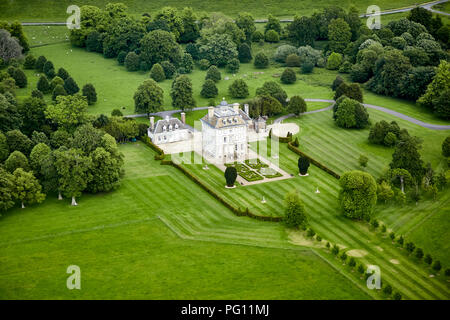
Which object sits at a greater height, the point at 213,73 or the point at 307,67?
the point at 307,67

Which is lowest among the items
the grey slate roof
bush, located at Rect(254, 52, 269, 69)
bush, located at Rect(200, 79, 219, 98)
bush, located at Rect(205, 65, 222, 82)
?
the grey slate roof

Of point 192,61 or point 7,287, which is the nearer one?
point 7,287

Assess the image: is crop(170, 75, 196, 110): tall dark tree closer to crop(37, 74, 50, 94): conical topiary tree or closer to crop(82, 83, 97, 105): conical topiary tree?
crop(82, 83, 97, 105): conical topiary tree

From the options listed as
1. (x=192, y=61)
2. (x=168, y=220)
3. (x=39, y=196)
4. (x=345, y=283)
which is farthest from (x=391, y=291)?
(x=192, y=61)

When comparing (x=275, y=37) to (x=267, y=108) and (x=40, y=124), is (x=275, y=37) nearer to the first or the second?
(x=267, y=108)

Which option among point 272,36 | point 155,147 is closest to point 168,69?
point 272,36

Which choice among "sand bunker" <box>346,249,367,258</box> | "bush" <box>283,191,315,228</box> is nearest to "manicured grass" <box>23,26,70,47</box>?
"bush" <box>283,191,315,228</box>

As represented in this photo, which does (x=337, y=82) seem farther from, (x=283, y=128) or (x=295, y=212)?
(x=295, y=212)
